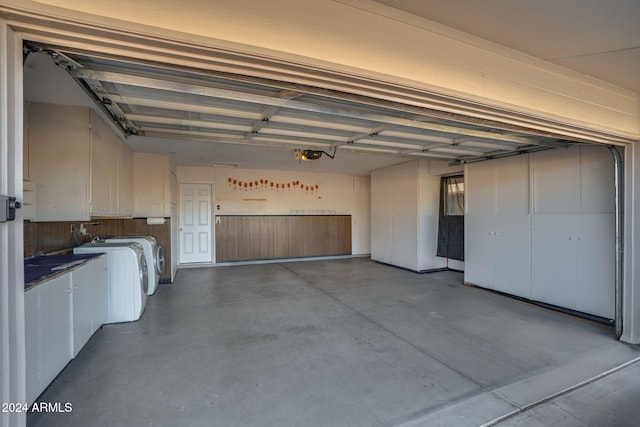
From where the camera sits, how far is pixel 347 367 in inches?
103

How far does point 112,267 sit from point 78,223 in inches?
51.4

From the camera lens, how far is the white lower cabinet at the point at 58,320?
6.59 ft

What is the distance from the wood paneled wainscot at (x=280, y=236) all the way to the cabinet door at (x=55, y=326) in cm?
496

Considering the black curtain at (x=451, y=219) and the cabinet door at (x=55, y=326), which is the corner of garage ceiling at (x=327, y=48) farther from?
the black curtain at (x=451, y=219)

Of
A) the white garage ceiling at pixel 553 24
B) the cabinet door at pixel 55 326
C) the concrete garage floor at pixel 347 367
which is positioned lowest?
the concrete garage floor at pixel 347 367

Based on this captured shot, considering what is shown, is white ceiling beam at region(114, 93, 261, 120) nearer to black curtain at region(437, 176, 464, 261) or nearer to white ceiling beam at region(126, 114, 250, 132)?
white ceiling beam at region(126, 114, 250, 132)

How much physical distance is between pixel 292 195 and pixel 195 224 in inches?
103

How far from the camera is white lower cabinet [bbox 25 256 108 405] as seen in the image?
79.1 inches

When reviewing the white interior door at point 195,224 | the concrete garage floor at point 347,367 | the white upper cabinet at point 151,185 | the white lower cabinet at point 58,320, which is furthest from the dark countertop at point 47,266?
the white interior door at point 195,224

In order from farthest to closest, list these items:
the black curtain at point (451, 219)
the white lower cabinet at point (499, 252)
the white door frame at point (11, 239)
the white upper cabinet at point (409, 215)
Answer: the white upper cabinet at point (409, 215) → the black curtain at point (451, 219) → the white lower cabinet at point (499, 252) → the white door frame at point (11, 239)

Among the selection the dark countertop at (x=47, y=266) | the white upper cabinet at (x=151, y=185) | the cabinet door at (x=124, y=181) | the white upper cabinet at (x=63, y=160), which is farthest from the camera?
the white upper cabinet at (x=151, y=185)

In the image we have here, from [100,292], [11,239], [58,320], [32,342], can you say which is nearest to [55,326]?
[58,320]

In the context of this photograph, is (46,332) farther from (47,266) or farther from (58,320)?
(47,266)

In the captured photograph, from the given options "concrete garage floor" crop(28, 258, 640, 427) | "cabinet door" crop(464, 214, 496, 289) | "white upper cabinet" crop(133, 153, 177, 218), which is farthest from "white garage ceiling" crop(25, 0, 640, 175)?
"concrete garage floor" crop(28, 258, 640, 427)
